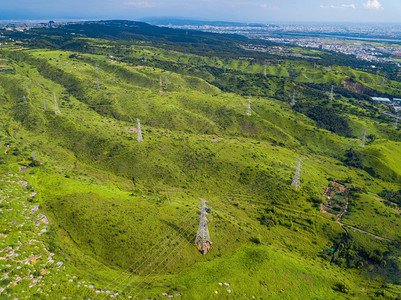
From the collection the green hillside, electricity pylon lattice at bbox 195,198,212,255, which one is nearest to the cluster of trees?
the green hillside

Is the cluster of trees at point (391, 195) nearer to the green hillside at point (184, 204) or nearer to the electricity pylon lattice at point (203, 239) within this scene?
the green hillside at point (184, 204)

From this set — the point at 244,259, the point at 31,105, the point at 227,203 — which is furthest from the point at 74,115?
the point at 244,259

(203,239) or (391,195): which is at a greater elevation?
(203,239)

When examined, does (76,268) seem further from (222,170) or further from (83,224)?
(222,170)

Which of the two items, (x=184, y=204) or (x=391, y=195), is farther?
(x=391, y=195)

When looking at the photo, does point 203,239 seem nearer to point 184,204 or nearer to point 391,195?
point 184,204

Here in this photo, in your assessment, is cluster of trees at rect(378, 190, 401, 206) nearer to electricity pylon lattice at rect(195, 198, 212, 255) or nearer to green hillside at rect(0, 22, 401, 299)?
green hillside at rect(0, 22, 401, 299)

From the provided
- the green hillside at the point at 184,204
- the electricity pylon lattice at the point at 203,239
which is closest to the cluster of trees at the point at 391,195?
the green hillside at the point at 184,204

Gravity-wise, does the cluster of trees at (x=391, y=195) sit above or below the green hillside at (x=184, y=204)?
below

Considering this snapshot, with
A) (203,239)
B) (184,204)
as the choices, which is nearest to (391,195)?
(184,204)
